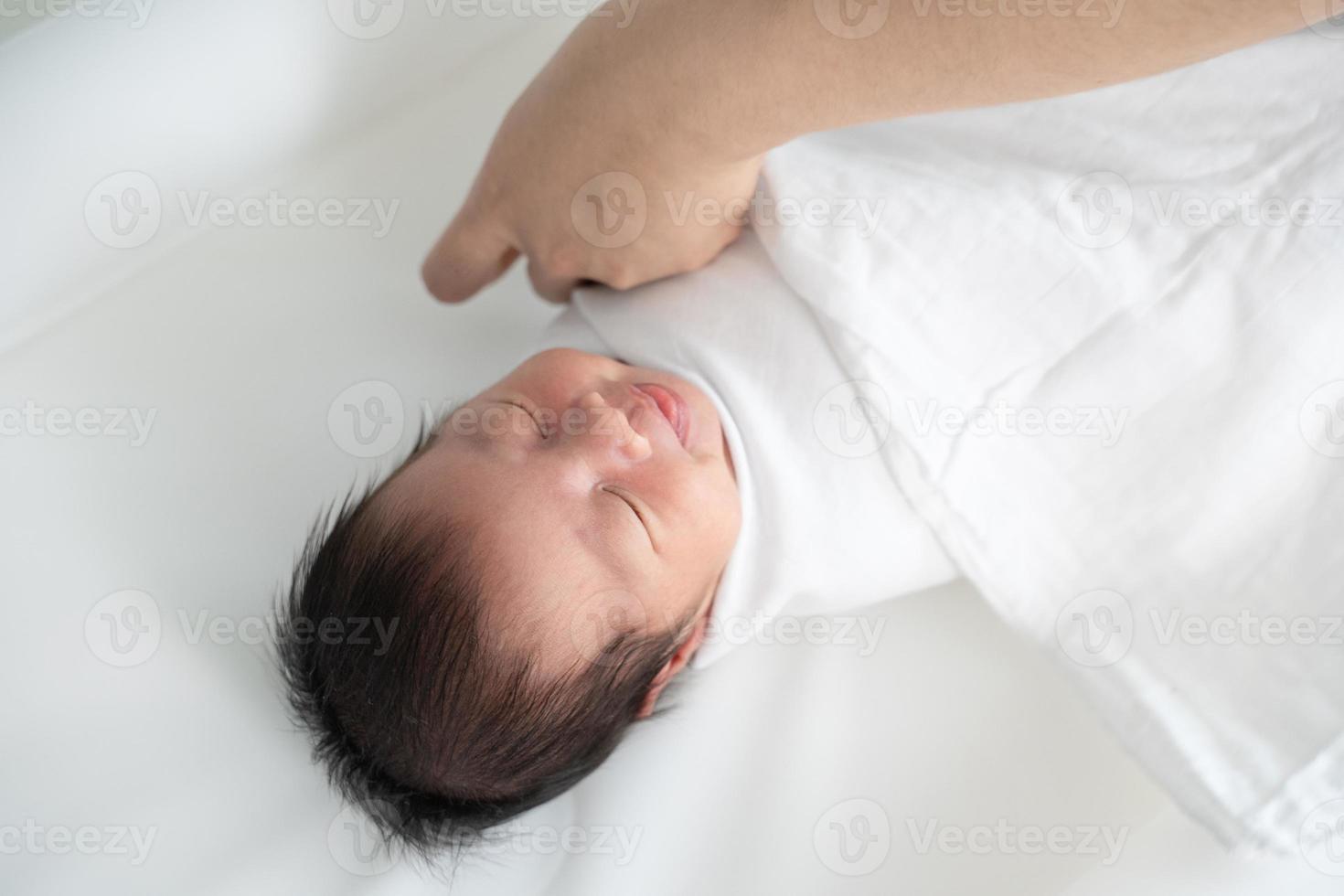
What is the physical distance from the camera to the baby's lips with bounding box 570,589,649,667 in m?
0.99

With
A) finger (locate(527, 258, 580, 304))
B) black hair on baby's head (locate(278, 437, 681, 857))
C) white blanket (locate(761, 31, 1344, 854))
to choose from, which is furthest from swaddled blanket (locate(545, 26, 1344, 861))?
black hair on baby's head (locate(278, 437, 681, 857))

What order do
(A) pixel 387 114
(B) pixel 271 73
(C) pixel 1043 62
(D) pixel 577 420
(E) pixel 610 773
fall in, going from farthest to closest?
(A) pixel 387 114 < (B) pixel 271 73 < (E) pixel 610 773 < (D) pixel 577 420 < (C) pixel 1043 62

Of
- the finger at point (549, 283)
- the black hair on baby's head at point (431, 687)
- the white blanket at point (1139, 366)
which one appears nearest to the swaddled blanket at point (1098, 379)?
the white blanket at point (1139, 366)

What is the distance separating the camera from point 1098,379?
112 centimetres

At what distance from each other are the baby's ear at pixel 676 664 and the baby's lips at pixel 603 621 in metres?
0.09

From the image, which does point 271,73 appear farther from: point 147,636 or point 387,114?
point 147,636

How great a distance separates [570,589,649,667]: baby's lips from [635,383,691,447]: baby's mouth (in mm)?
173

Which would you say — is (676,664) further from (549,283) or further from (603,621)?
(549,283)

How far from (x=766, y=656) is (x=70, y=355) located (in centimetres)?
90

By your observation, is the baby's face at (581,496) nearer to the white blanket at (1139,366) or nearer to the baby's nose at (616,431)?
the baby's nose at (616,431)

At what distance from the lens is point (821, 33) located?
2.73ft

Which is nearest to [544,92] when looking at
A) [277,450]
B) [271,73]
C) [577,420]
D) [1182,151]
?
[577,420]

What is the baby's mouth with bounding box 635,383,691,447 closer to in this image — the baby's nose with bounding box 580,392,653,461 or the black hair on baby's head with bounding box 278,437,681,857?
the baby's nose with bounding box 580,392,653,461

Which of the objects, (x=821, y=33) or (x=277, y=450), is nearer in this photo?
(x=821, y=33)
